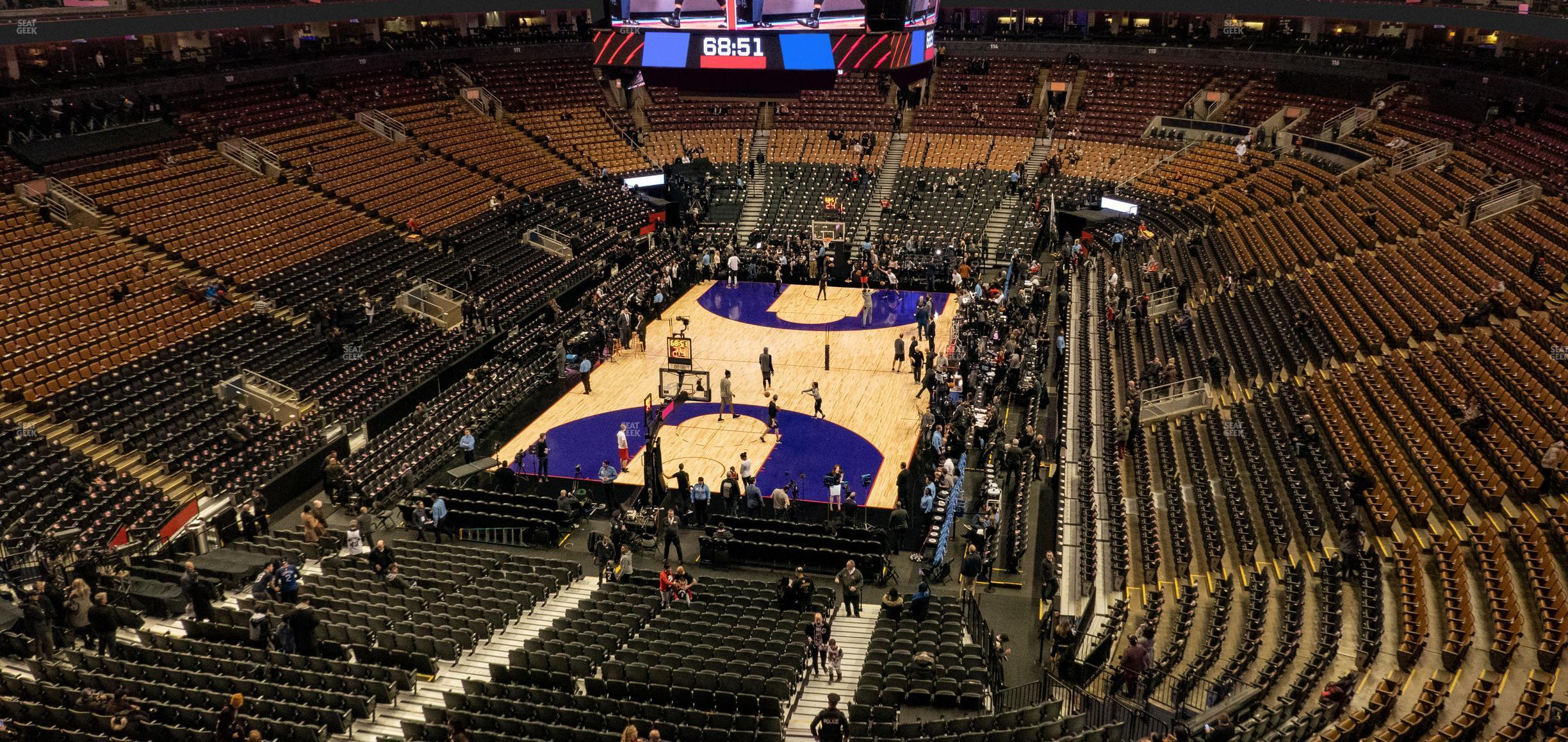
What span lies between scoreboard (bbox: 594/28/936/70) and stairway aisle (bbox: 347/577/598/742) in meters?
10.1

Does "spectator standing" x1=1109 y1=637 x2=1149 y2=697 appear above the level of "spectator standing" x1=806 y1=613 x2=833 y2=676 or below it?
above

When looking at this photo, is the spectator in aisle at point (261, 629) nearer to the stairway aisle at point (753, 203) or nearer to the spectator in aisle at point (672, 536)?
the spectator in aisle at point (672, 536)

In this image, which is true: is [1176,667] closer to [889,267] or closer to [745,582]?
[745,582]

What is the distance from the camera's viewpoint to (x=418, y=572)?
19531 mm

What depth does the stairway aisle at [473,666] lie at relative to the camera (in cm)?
1466

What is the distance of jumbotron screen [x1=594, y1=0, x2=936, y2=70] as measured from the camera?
Result: 21750 millimetres

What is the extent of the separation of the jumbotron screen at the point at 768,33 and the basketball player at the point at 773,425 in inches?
336

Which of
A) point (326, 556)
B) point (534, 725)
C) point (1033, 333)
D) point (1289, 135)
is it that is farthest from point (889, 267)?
point (534, 725)

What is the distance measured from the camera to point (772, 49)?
21891 mm

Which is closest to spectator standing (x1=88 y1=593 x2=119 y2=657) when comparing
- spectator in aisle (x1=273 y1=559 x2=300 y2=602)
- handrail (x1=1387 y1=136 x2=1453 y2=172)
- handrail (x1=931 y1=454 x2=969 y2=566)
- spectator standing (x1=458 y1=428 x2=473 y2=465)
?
spectator in aisle (x1=273 y1=559 x2=300 y2=602)

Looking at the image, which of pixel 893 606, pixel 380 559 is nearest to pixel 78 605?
pixel 380 559

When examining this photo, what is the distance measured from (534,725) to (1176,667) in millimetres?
8697

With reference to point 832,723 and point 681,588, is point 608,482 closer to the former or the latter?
point 681,588

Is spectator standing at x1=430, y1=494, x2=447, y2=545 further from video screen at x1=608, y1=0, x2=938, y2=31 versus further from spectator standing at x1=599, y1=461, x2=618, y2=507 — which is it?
video screen at x1=608, y1=0, x2=938, y2=31
